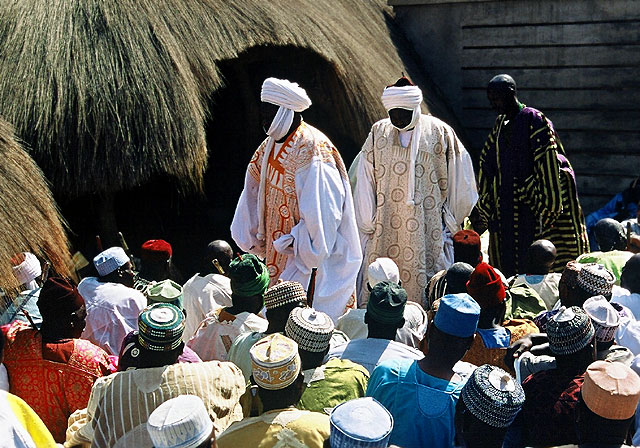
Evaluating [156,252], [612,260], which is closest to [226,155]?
[156,252]

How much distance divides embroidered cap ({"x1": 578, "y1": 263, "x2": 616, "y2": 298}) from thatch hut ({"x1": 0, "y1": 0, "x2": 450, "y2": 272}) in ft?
12.5

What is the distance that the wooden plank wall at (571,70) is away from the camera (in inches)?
398

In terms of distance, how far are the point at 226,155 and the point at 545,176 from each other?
181 inches

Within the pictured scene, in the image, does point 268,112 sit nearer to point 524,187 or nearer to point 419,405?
point 524,187

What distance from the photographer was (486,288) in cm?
366

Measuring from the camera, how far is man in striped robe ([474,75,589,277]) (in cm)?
609

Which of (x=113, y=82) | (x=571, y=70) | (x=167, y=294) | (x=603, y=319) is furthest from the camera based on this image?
(x=571, y=70)

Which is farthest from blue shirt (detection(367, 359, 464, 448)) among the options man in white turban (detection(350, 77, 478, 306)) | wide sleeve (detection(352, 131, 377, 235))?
wide sleeve (detection(352, 131, 377, 235))

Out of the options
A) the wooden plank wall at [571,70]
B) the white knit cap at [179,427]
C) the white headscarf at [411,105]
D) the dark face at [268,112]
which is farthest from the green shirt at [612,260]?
the wooden plank wall at [571,70]

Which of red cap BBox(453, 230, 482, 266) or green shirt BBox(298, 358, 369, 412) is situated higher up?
red cap BBox(453, 230, 482, 266)

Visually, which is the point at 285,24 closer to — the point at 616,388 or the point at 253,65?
the point at 253,65

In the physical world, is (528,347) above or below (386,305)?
below

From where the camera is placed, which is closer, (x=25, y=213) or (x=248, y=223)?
(x=25, y=213)

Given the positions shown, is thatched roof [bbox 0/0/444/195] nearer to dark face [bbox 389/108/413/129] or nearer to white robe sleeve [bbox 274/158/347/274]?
dark face [bbox 389/108/413/129]
